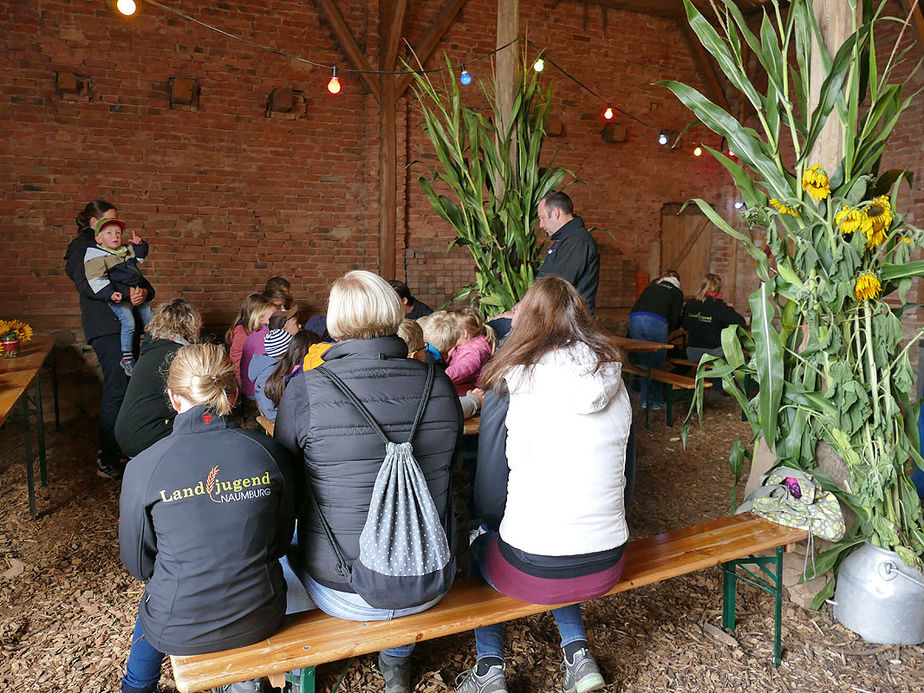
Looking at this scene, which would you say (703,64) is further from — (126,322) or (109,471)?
(109,471)

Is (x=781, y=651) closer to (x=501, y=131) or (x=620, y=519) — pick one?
(x=620, y=519)

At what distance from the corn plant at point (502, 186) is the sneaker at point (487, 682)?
8.97 ft

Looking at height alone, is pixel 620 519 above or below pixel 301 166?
below

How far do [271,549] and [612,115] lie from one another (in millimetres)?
7092

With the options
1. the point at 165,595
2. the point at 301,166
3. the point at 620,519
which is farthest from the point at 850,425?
the point at 301,166

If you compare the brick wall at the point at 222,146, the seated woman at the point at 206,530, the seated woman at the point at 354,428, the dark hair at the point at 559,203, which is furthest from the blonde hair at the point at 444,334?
the brick wall at the point at 222,146

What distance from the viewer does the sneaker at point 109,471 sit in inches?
164

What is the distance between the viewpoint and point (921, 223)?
23.5 ft

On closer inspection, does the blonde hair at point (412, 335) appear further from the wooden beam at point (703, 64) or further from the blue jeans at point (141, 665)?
the wooden beam at point (703, 64)

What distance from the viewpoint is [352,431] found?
1708 millimetres

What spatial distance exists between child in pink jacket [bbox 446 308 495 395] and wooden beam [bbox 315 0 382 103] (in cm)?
361

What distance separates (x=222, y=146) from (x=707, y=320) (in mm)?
4634

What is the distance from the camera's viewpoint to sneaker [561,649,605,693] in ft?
6.73

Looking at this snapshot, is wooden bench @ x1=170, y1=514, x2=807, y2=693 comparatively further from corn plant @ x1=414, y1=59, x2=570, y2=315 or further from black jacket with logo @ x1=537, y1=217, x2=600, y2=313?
corn plant @ x1=414, y1=59, x2=570, y2=315
